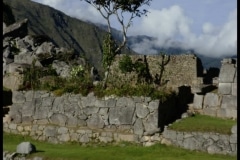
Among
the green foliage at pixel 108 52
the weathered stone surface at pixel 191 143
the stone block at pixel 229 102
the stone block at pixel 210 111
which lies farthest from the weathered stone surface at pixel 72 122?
the green foliage at pixel 108 52

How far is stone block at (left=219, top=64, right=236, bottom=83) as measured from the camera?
17.7 metres

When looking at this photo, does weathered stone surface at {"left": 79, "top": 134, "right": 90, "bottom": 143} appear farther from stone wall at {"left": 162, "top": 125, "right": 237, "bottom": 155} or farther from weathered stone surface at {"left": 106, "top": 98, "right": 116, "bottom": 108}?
stone wall at {"left": 162, "top": 125, "right": 237, "bottom": 155}

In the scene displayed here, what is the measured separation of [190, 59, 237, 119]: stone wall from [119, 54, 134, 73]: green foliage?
10.7 m

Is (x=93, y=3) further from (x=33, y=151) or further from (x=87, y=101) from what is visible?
(x=33, y=151)

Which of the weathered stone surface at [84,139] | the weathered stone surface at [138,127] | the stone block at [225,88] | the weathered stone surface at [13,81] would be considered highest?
the weathered stone surface at [13,81]

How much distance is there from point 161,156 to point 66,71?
40.0 ft

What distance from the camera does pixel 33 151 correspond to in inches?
553

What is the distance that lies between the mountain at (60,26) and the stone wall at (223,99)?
399ft

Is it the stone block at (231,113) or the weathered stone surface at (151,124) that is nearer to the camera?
the weathered stone surface at (151,124)

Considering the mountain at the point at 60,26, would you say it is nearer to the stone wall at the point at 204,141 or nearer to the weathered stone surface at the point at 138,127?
the weathered stone surface at the point at 138,127

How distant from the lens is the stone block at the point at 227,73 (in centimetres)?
1773

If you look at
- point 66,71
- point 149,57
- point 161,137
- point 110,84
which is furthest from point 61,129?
point 149,57

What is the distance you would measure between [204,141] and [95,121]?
4104 mm

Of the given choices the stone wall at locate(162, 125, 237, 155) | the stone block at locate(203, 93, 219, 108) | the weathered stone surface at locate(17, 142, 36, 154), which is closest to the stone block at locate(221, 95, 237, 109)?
the stone block at locate(203, 93, 219, 108)
